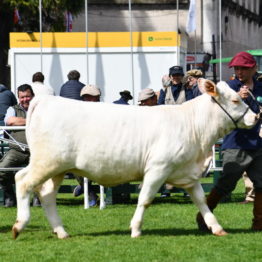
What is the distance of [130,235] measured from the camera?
1217 cm

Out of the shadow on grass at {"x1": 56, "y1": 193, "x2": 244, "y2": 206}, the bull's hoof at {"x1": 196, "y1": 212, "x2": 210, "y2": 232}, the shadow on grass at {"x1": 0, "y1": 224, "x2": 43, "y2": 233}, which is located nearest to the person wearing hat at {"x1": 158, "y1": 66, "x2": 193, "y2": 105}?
the shadow on grass at {"x1": 56, "y1": 193, "x2": 244, "y2": 206}

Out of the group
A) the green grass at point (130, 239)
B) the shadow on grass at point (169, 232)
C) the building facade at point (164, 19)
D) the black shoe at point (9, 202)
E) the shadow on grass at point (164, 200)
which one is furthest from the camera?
the building facade at point (164, 19)

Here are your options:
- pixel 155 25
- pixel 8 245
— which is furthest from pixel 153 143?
pixel 155 25

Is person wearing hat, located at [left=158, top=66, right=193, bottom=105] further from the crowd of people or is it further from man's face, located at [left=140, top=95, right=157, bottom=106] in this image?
man's face, located at [left=140, top=95, right=157, bottom=106]

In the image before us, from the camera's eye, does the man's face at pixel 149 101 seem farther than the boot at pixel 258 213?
Yes

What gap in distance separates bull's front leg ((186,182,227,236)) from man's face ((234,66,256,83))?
1347 millimetres

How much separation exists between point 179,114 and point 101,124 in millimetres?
935

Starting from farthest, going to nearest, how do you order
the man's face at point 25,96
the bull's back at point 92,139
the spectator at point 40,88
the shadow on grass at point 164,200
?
the spectator at point 40,88, the shadow on grass at point 164,200, the man's face at point 25,96, the bull's back at point 92,139

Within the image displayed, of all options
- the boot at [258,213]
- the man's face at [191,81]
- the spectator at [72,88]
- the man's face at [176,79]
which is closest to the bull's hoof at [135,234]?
the boot at [258,213]

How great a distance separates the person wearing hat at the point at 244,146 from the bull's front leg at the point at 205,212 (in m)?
0.45

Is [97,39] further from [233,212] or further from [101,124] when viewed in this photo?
[101,124]

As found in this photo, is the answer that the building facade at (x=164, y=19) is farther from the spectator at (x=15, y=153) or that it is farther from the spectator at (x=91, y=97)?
the spectator at (x=15, y=153)

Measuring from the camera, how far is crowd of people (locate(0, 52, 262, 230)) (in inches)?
489

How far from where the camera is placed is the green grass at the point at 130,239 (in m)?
10.6
